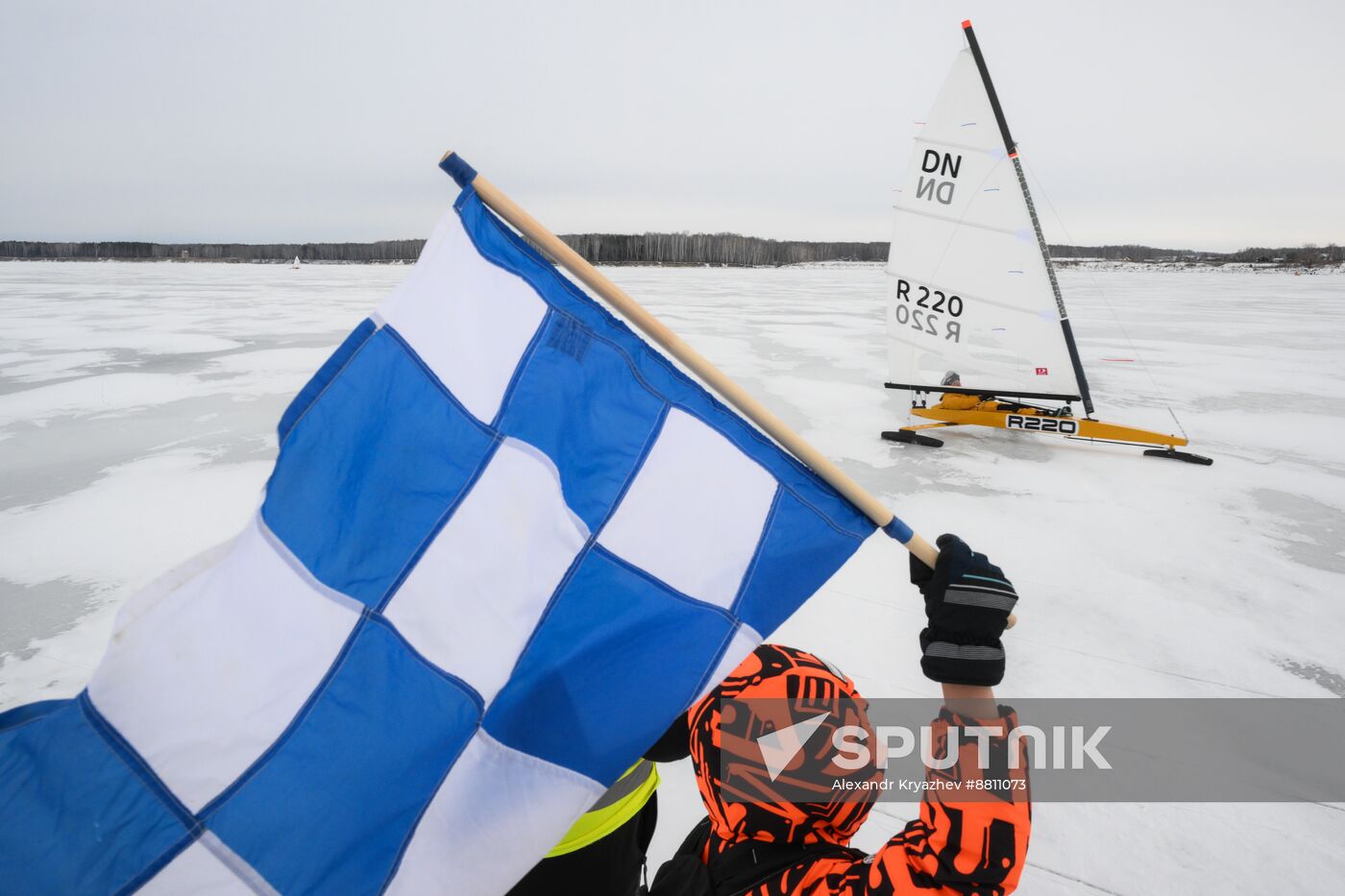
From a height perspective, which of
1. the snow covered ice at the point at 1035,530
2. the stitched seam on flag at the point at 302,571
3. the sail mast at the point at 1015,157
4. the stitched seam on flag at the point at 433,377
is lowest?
the snow covered ice at the point at 1035,530

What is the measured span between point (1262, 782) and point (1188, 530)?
214cm

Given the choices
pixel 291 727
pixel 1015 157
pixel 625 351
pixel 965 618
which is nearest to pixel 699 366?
pixel 625 351

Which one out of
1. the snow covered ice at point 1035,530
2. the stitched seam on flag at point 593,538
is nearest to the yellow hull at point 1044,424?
the snow covered ice at point 1035,530

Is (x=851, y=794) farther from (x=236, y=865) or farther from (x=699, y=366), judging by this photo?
(x=236, y=865)

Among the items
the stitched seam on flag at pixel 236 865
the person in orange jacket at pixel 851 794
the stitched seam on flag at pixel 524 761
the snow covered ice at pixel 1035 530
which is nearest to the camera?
the person in orange jacket at pixel 851 794

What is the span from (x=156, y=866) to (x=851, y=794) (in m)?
0.97

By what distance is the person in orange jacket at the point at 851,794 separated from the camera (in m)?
0.83

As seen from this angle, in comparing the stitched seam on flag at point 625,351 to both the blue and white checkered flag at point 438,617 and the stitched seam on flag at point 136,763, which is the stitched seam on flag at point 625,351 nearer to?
the blue and white checkered flag at point 438,617

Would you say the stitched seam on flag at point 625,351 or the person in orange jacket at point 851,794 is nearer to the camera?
the person in orange jacket at point 851,794

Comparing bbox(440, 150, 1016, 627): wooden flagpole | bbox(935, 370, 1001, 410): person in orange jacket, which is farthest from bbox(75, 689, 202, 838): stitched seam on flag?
bbox(935, 370, 1001, 410): person in orange jacket

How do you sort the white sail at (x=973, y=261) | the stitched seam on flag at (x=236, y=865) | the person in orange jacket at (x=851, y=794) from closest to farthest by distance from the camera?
the person in orange jacket at (x=851, y=794) < the stitched seam on flag at (x=236, y=865) < the white sail at (x=973, y=261)

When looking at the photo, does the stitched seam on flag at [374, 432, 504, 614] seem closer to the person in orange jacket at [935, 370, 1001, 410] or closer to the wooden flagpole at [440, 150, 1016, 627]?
the wooden flagpole at [440, 150, 1016, 627]

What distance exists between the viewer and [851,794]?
0.92 m

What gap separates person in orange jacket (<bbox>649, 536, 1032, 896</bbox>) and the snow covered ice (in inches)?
39.0
